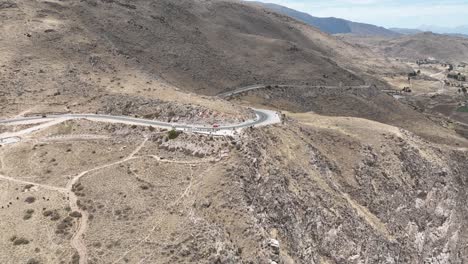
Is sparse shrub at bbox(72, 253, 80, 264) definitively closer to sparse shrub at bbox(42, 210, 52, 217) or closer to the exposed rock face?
sparse shrub at bbox(42, 210, 52, 217)

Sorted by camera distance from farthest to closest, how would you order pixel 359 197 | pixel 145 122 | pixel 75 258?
1. pixel 359 197
2. pixel 145 122
3. pixel 75 258

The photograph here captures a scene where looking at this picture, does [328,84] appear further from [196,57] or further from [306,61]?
[196,57]

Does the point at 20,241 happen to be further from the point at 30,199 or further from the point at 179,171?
the point at 179,171

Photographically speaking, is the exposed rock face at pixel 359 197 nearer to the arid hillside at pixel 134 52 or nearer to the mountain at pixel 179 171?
the mountain at pixel 179 171

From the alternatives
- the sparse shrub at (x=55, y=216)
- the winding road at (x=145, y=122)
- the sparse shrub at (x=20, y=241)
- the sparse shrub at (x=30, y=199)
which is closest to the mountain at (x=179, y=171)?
the sparse shrub at (x=20, y=241)

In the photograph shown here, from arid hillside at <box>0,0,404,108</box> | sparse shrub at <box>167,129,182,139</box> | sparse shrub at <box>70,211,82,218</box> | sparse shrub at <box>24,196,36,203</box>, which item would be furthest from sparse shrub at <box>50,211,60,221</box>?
arid hillside at <box>0,0,404,108</box>

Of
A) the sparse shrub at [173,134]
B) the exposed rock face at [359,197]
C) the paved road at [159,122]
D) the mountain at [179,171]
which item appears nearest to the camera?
the mountain at [179,171]

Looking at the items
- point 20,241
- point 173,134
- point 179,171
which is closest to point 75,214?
point 20,241

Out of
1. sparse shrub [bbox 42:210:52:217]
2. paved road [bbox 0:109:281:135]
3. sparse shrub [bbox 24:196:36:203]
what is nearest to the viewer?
sparse shrub [bbox 42:210:52:217]

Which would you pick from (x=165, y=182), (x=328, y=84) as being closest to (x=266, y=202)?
(x=165, y=182)
